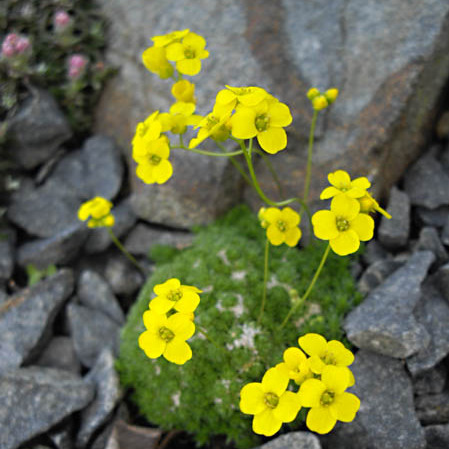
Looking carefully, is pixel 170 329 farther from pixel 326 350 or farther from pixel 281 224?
pixel 281 224

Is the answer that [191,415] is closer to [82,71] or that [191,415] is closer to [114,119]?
[114,119]

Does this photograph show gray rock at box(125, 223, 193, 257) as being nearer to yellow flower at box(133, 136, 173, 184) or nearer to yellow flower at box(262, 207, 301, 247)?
yellow flower at box(262, 207, 301, 247)

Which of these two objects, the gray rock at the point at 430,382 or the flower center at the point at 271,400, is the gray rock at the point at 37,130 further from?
the gray rock at the point at 430,382

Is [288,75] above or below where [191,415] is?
above

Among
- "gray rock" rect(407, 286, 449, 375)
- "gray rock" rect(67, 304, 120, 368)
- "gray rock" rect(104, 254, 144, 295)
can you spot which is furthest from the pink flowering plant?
"gray rock" rect(104, 254, 144, 295)

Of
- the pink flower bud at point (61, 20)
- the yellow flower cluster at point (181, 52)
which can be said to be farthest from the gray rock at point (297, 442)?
the pink flower bud at point (61, 20)

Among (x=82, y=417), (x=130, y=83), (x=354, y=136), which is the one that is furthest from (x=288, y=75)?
(x=82, y=417)

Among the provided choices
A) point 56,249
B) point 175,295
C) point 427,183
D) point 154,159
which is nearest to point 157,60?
point 154,159
